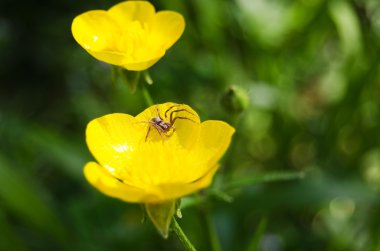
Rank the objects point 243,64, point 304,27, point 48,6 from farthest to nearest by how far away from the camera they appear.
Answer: point 48,6 < point 243,64 < point 304,27

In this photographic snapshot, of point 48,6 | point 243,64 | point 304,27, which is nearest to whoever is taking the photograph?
point 304,27

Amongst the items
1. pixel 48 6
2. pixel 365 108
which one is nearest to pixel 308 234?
pixel 365 108

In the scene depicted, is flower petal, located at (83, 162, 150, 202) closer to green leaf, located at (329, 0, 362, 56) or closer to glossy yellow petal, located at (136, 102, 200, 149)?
glossy yellow petal, located at (136, 102, 200, 149)

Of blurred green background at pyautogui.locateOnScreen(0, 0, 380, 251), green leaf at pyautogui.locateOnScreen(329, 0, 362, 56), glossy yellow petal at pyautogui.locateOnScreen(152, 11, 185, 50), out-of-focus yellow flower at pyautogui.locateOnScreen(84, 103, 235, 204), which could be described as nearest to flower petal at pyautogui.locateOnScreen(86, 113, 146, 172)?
out-of-focus yellow flower at pyautogui.locateOnScreen(84, 103, 235, 204)

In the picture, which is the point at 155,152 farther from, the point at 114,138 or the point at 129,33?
the point at 129,33

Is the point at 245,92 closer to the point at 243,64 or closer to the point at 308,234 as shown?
the point at 308,234

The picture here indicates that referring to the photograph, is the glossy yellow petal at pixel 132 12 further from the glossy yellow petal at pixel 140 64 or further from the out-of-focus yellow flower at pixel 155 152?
the out-of-focus yellow flower at pixel 155 152

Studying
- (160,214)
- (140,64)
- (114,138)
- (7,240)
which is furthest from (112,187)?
(7,240)

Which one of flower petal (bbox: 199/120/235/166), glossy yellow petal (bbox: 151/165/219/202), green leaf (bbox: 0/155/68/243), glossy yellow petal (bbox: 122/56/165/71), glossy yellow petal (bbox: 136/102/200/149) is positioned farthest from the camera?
green leaf (bbox: 0/155/68/243)
